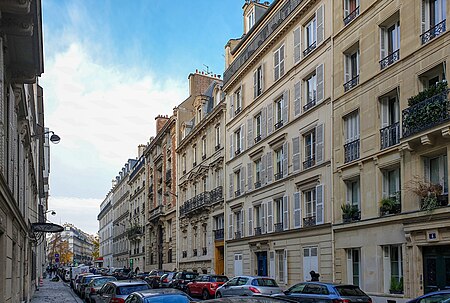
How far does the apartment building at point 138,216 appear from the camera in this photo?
7088 centimetres

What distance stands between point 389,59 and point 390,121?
228cm

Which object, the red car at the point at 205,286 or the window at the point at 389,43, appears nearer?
the window at the point at 389,43

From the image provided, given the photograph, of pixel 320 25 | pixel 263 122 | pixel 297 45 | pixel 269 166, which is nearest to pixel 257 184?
pixel 269 166

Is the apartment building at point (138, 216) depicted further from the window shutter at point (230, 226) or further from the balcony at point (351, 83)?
the balcony at point (351, 83)

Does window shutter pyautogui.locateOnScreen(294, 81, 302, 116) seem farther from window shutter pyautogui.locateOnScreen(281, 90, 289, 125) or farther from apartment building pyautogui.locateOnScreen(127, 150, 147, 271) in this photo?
apartment building pyautogui.locateOnScreen(127, 150, 147, 271)

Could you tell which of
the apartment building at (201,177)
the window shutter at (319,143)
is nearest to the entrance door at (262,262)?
the apartment building at (201,177)

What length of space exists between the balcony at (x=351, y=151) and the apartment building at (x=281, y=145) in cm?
141

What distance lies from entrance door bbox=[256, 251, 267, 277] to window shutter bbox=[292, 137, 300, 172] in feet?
20.1

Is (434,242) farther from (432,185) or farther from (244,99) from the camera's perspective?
(244,99)

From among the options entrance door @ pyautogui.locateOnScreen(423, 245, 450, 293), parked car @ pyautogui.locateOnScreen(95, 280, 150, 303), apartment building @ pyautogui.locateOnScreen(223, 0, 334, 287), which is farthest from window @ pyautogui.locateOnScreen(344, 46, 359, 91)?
parked car @ pyautogui.locateOnScreen(95, 280, 150, 303)

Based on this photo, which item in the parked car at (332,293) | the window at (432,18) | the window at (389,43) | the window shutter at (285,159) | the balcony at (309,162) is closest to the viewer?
the parked car at (332,293)

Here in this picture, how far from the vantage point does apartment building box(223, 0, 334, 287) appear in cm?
2597

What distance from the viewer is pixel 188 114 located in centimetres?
5428

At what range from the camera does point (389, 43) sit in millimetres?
21594
